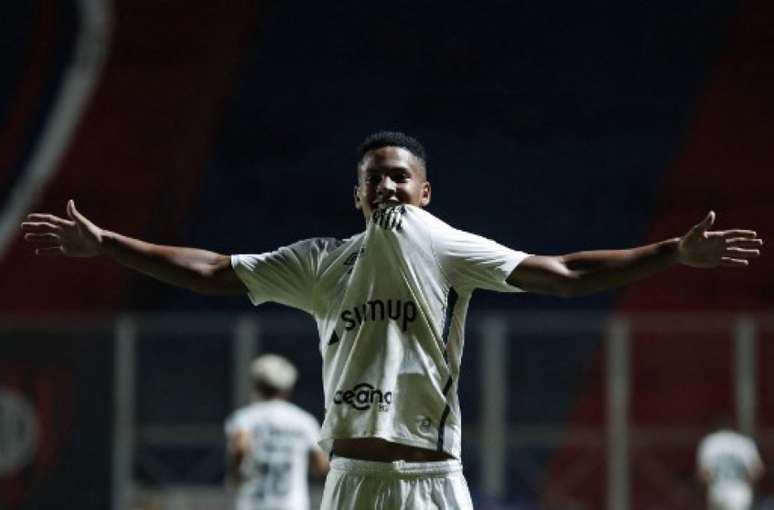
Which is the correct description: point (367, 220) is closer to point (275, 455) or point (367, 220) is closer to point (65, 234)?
point (65, 234)

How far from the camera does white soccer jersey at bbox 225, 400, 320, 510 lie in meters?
10.3

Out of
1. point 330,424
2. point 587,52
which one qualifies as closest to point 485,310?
point 587,52

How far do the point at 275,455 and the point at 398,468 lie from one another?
228 inches

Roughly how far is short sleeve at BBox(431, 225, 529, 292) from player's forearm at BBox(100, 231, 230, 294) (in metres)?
0.70

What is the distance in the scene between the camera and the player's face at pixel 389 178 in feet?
15.6

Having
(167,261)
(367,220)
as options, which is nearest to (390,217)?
(367,220)

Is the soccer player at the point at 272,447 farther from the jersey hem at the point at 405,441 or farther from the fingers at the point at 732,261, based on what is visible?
the fingers at the point at 732,261

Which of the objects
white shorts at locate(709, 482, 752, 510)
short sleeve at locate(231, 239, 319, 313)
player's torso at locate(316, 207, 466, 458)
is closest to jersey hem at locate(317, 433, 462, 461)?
player's torso at locate(316, 207, 466, 458)

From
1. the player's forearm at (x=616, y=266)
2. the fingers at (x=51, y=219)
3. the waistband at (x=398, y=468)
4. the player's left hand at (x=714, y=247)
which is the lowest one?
the waistband at (x=398, y=468)

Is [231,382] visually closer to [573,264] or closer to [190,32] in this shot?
[190,32]

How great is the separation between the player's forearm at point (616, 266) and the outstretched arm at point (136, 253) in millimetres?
1009

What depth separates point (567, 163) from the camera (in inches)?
691

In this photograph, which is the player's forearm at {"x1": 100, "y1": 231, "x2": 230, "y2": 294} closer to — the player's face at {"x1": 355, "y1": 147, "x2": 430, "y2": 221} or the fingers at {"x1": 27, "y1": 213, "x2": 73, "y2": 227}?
the fingers at {"x1": 27, "y1": 213, "x2": 73, "y2": 227}

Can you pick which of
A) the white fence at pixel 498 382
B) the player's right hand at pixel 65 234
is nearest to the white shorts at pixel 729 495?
the white fence at pixel 498 382
